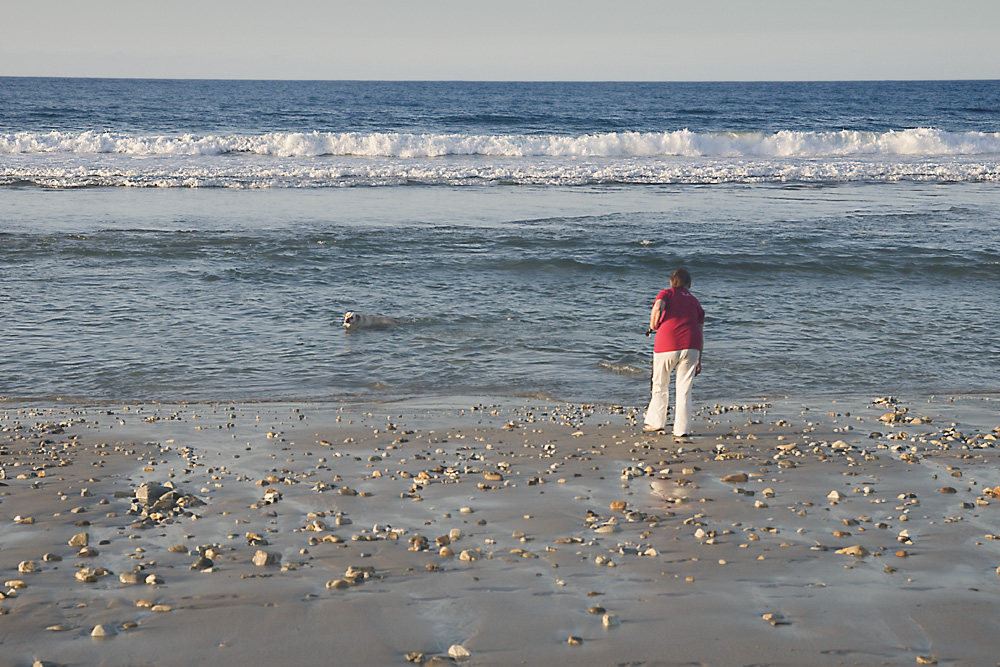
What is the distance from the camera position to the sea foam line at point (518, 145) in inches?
1463

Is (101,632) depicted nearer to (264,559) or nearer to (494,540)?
(264,559)

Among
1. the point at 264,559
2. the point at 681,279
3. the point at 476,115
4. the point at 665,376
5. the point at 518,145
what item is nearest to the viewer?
the point at 264,559

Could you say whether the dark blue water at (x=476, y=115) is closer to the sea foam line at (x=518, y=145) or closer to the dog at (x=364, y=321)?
the sea foam line at (x=518, y=145)

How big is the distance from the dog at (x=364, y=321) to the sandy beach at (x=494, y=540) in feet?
11.8

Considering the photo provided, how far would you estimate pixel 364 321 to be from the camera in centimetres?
1174

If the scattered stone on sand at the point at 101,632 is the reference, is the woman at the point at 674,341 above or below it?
above

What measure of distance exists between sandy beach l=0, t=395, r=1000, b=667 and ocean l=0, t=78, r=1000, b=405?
1723 mm

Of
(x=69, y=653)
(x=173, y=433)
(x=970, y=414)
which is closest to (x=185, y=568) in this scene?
(x=69, y=653)

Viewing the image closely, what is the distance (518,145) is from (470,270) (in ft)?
80.1

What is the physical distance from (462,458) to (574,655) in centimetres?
310

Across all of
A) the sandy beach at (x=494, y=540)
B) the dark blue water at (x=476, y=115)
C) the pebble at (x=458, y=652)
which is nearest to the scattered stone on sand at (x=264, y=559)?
the sandy beach at (x=494, y=540)

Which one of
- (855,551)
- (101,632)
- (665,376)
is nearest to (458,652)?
(101,632)

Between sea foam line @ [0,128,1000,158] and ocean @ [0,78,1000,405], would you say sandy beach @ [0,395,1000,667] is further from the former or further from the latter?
sea foam line @ [0,128,1000,158]

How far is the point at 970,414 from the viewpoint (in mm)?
8414
